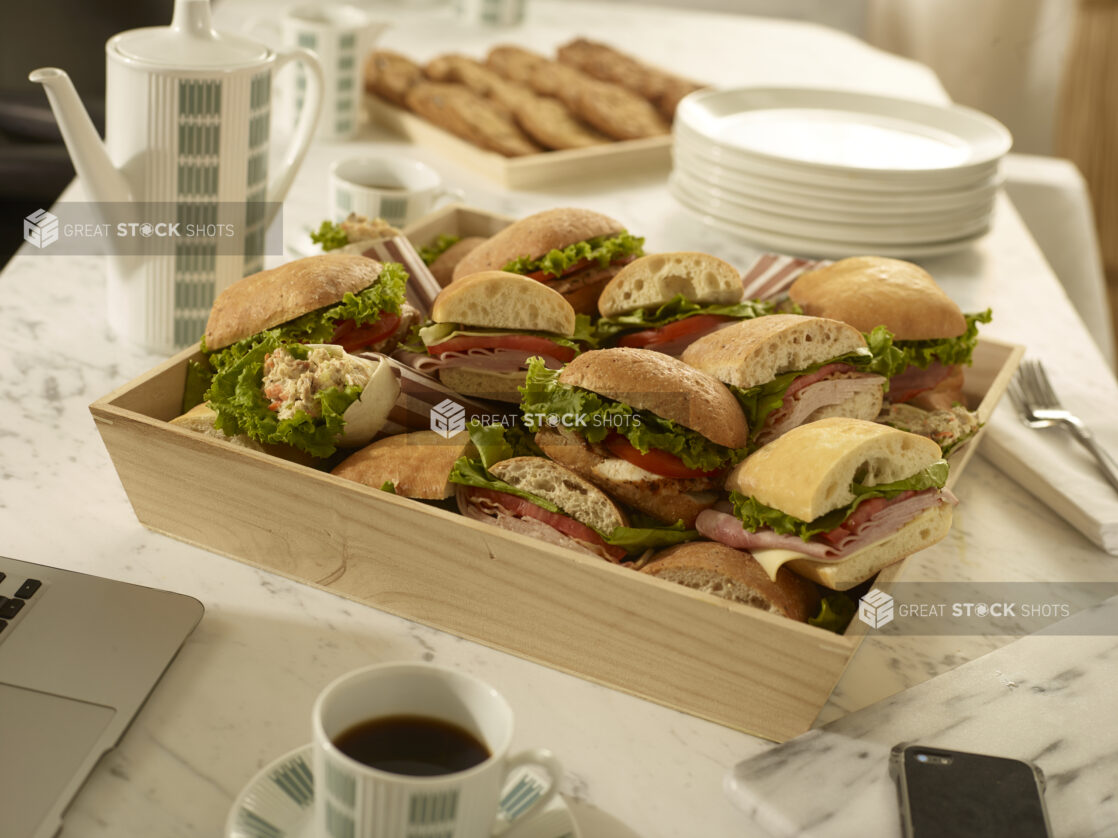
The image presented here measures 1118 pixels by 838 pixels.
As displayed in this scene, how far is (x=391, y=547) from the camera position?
117cm

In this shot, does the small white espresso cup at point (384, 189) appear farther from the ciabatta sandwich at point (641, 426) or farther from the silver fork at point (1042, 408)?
the silver fork at point (1042, 408)

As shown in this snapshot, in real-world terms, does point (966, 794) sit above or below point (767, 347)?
below

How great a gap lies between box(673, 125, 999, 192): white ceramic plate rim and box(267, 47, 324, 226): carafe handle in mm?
849

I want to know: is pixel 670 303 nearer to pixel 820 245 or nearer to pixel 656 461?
pixel 656 461

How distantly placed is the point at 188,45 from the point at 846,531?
1.19m

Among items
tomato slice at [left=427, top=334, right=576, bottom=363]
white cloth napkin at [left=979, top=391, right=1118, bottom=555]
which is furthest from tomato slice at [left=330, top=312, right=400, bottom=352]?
white cloth napkin at [left=979, top=391, right=1118, bottom=555]

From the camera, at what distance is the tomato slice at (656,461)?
1201 mm

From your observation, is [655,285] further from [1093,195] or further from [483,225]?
[1093,195]

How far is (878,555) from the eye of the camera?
1.15 meters

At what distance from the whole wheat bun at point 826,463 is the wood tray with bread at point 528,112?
4.98 feet

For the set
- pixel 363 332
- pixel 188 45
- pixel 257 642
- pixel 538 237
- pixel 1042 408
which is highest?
pixel 188 45

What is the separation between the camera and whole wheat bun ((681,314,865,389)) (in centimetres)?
128

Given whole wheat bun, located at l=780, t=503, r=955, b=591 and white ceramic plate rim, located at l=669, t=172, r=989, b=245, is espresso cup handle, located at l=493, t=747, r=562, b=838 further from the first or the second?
white ceramic plate rim, located at l=669, t=172, r=989, b=245

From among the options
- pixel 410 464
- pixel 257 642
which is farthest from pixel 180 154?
pixel 257 642
